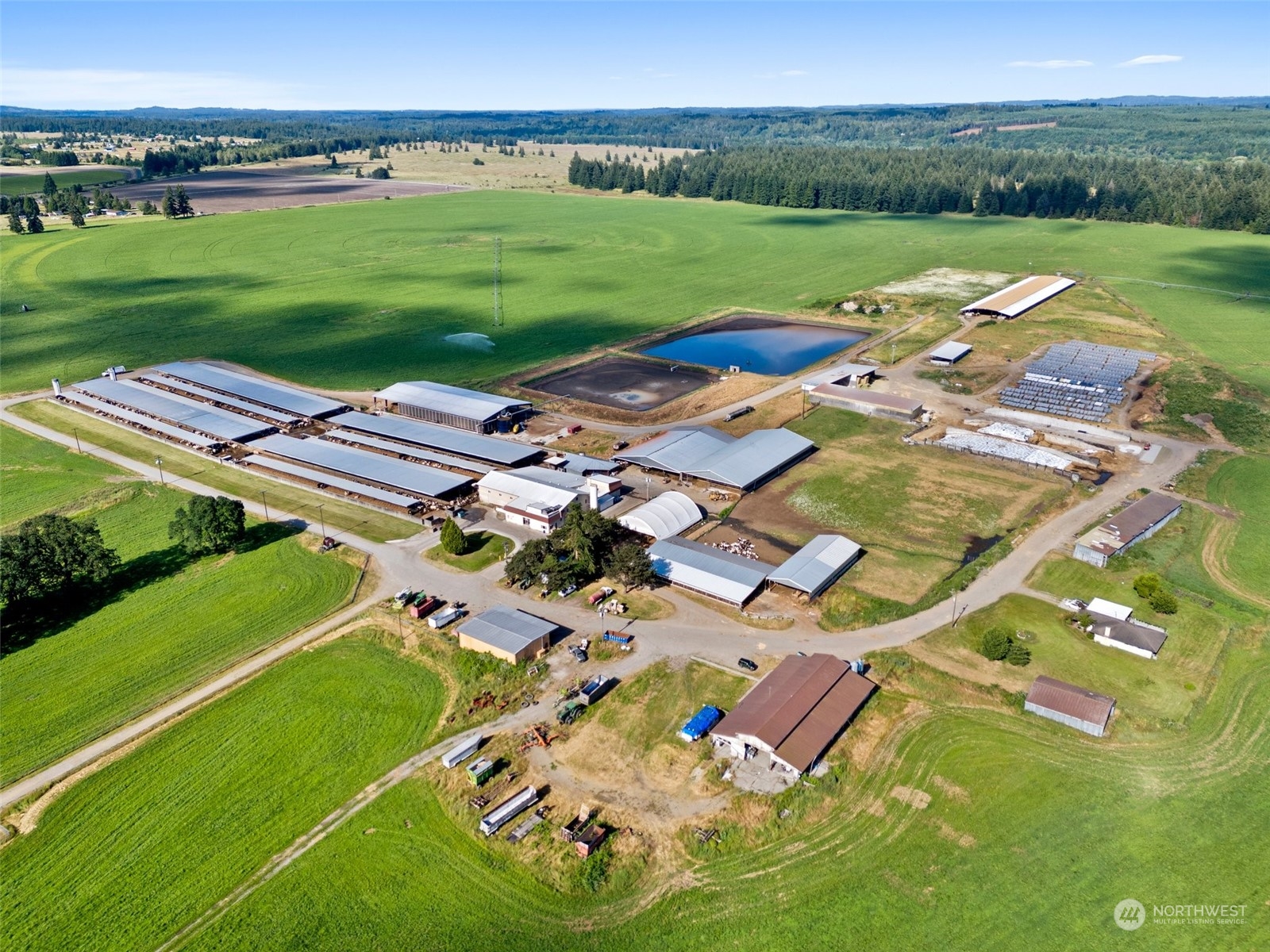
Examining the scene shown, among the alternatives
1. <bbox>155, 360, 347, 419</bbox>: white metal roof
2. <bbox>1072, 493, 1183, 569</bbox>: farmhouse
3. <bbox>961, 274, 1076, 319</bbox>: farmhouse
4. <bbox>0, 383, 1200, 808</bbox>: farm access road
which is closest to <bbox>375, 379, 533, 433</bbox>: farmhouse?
<bbox>155, 360, 347, 419</bbox>: white metal roof

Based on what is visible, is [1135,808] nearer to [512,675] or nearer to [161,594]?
[512,675]

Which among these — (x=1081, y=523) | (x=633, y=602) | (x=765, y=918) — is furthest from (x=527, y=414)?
(x=765, y=918)

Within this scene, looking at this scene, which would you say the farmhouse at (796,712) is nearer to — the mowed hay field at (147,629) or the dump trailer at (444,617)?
the dump trailer at (444,617)

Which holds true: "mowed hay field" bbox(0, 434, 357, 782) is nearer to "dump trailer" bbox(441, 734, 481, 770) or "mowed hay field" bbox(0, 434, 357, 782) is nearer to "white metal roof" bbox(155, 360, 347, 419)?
"dump trailer" bbox(441, 734, 481, 770)

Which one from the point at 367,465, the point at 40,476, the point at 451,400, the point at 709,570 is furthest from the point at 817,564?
the point at 40,476

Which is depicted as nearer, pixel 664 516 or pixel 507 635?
pixel 507 635

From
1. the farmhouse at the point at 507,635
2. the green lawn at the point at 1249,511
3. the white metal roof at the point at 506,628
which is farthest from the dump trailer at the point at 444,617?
the green lawn at the point at 1249,511

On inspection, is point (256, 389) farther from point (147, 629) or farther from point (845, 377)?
point (845, 377)
